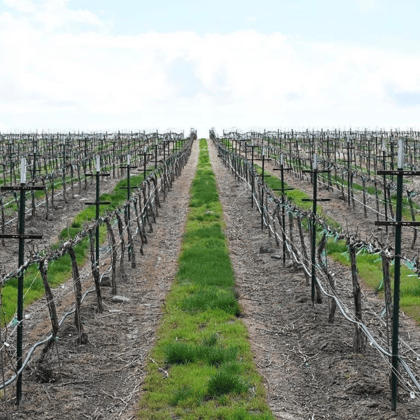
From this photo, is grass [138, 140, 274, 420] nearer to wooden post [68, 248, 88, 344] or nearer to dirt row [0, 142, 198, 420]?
dirt row [0, 142, 198, 420]

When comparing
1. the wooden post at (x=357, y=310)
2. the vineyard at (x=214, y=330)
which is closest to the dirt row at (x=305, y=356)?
the vineyard at (x=214, y=330)

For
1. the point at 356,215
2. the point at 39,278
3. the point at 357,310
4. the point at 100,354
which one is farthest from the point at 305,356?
the point at 356,215

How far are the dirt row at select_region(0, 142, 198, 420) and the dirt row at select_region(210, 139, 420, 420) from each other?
1945 millimetres

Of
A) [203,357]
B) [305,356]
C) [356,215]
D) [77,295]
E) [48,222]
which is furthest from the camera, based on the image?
[356,215]

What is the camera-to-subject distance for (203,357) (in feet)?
29.6

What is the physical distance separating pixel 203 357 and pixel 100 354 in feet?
6.22

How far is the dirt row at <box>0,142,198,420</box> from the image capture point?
25.5ft

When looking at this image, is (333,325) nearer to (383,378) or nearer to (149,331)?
(383,378)

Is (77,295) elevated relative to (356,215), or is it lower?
elevated

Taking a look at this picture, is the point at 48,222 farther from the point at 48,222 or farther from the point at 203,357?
the point at 203,357

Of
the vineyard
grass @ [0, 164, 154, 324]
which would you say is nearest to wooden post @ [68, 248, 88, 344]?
the vineyard

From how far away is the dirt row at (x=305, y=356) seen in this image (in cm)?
766

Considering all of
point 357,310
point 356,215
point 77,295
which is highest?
point 77,295

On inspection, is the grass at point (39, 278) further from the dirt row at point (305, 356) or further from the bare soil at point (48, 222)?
the dirt row at point (305, 356)
